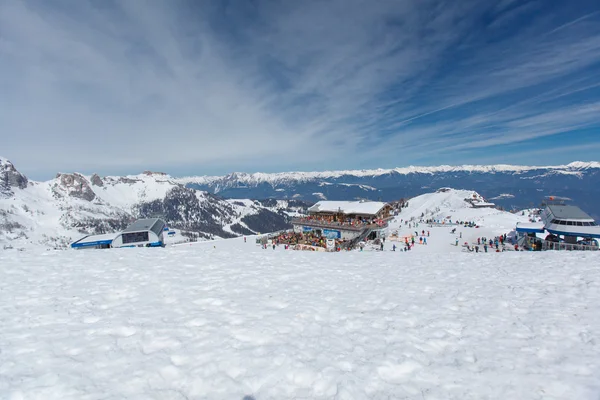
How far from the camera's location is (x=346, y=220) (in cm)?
4212

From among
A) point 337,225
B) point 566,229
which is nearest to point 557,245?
point 566,229

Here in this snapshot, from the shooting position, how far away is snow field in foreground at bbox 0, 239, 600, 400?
485 centimetres

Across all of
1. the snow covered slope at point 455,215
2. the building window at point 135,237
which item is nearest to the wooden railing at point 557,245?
the snow covered slope at point 455,215

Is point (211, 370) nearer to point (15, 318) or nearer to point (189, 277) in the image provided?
point (15, 318)

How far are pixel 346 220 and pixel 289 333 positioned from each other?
36.1 m

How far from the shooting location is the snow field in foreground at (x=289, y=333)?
4.85 meters

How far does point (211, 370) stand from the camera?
5184mm

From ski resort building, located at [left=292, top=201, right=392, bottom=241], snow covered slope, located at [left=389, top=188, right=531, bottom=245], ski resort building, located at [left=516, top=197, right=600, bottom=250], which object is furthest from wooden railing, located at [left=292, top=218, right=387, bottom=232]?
ski resort building, located at [left=516, top=197, right=600, bottom=250]

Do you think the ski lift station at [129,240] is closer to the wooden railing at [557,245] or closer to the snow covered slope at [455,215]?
the snow covered slope at [455,215]

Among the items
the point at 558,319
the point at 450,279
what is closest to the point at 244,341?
the point at 558,319

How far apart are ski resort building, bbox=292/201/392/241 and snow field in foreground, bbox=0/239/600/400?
85.2ft

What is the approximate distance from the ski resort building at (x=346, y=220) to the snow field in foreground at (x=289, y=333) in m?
26.0

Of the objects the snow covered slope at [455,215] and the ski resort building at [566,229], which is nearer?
the ski resort building at [566,229]

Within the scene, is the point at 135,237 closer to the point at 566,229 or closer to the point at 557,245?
the point at 557,245
